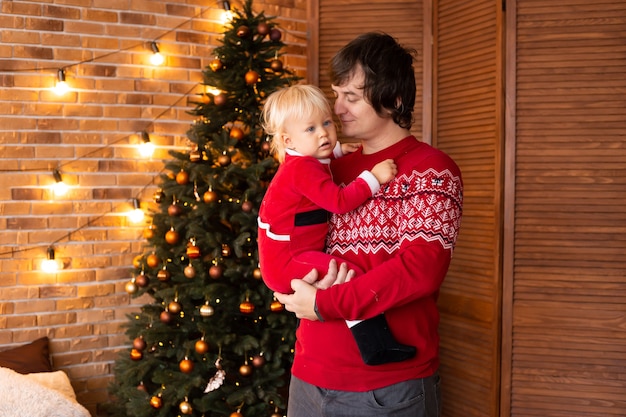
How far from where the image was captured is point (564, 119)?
10.5ft

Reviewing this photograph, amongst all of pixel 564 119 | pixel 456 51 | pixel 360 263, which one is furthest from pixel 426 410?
pixel 456 51

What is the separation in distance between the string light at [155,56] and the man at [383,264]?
2.27 meters

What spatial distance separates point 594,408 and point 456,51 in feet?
6.24

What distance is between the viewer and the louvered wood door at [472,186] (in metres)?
3.37

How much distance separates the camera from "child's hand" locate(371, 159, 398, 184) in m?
1.66

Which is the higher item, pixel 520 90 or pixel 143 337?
pixel 520 90

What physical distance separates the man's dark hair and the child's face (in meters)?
0.22

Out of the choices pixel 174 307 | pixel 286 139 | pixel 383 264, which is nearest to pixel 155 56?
pixel 174 307

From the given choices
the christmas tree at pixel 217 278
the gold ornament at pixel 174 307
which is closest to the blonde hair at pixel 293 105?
the christmas tree at pixel 217 278

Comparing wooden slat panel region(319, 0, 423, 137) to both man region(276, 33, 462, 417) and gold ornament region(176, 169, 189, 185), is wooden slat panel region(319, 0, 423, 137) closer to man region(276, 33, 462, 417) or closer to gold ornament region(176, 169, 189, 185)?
gold ornament region(176, 169, 189, 185)

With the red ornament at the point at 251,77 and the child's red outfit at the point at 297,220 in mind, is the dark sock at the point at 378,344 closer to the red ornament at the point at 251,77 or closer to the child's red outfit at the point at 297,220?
the child's red outfit at the point at 297,220

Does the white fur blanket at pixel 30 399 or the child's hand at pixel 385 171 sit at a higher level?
the child's hand at pixel 385 171

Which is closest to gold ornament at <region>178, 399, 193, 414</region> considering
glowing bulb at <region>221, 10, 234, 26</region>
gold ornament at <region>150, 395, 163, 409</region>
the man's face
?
gold ornament at <region>150, 395, 163, 409</region>

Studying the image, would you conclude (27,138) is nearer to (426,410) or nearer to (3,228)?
(3,228)
